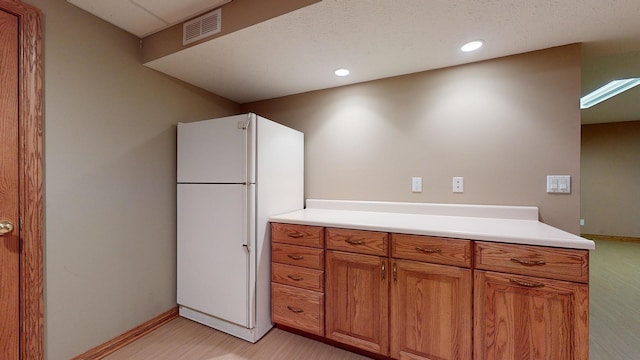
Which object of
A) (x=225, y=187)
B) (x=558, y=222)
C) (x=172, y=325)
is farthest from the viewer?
(x=172, y=325)

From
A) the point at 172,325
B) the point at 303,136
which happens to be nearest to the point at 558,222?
the point at 303,136

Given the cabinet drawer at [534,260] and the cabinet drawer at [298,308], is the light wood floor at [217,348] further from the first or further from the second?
the cabinet drawer at [534,260]

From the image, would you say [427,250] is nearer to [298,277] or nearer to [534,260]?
[534,260]

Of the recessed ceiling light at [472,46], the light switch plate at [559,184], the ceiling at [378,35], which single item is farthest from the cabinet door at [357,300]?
the recessed ceiling light at [472,46]

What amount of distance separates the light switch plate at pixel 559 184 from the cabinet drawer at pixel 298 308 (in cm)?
173

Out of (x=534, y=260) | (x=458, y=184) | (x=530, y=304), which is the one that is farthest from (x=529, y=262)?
(x=458, y=184)

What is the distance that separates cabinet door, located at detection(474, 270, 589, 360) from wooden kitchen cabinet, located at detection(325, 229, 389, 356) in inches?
19.8

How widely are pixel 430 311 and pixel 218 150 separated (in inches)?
69.4

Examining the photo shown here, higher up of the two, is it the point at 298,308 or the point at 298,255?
the point at 298,255

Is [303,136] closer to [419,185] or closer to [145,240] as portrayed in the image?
[419,185]

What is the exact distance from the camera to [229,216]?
183cm

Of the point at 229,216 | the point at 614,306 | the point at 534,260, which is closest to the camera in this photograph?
the point at 534,260

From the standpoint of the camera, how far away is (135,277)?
1.84m

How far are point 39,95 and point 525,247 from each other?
8.80ft
